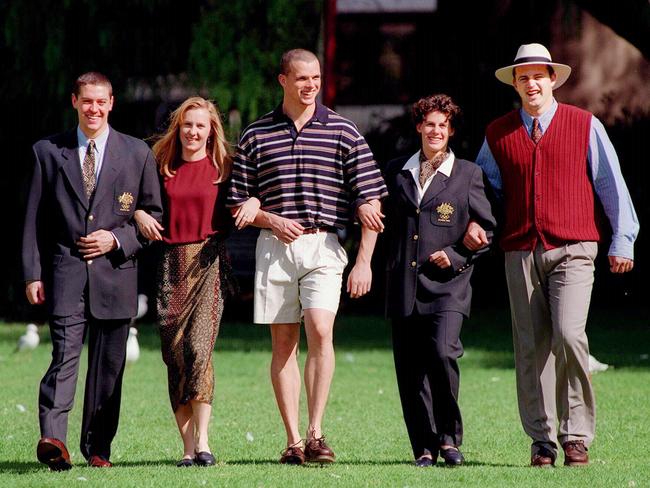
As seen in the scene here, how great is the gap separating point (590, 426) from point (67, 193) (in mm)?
2755

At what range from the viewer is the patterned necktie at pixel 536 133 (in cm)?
697

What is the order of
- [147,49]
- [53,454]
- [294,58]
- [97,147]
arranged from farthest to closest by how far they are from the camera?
[147,49]
[97,147]
[294,58]
[53,454]

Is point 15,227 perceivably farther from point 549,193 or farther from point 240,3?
point 549,193

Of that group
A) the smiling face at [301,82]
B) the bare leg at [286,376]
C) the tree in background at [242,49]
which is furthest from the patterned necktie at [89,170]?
the tree in background at [242,49]

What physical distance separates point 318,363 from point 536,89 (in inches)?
66.7

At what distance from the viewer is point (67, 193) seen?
6988 mm

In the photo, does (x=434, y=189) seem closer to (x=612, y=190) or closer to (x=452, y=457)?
(x=612, y=190)

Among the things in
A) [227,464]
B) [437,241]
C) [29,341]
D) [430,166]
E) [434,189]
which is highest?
[430,166]

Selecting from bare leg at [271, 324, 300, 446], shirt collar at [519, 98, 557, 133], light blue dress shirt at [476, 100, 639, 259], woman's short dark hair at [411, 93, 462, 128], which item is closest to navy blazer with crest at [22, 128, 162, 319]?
bare leg at [271, 324, 300, 446]

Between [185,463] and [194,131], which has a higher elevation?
[194,131]

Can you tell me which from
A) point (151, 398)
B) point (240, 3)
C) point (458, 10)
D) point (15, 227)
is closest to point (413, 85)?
point (458, 10)

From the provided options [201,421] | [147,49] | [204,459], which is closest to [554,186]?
[201,421]

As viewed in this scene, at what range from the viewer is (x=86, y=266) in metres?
6.98

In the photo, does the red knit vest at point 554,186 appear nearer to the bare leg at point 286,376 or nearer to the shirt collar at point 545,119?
the shirt collar at point 545,119
